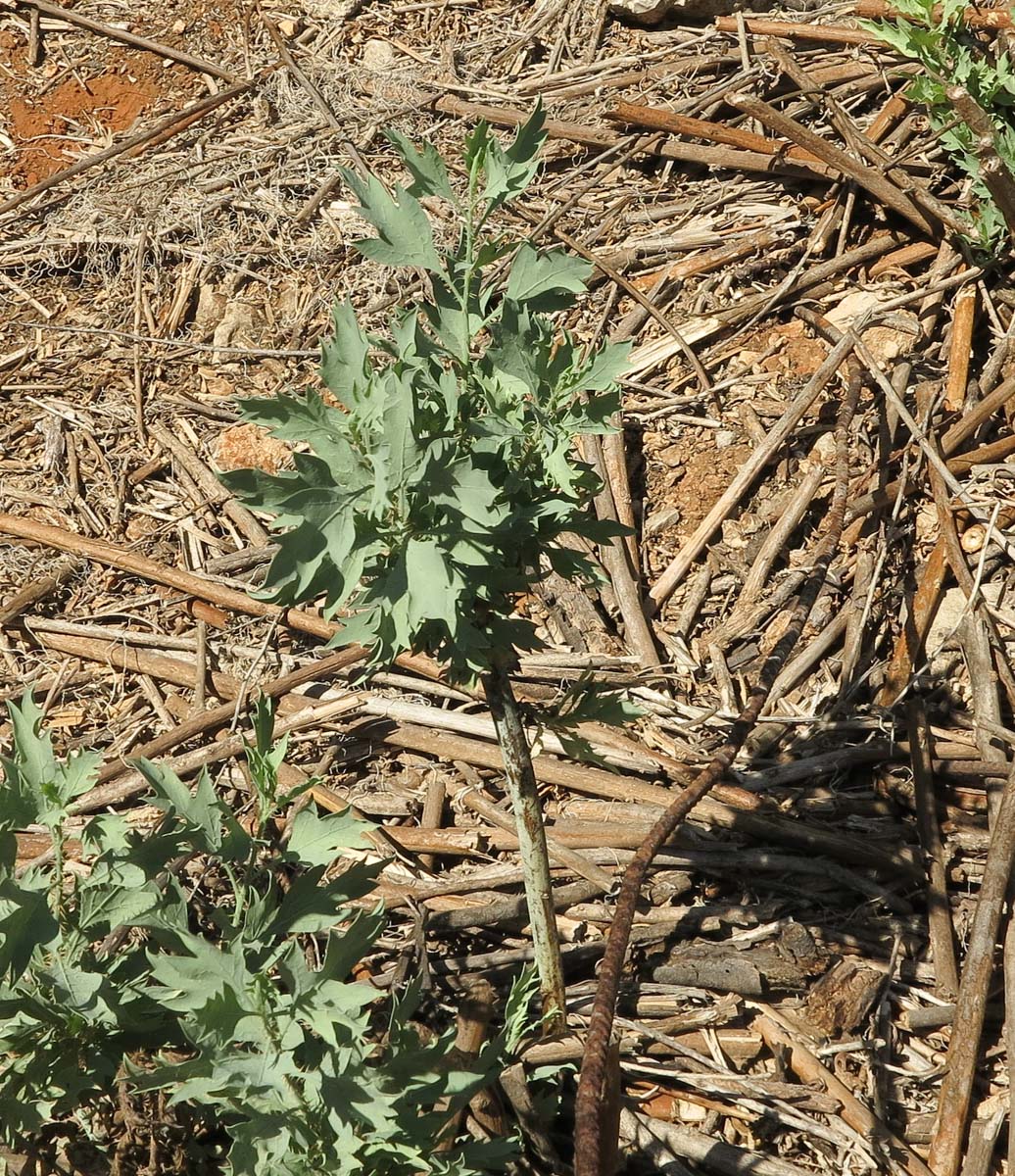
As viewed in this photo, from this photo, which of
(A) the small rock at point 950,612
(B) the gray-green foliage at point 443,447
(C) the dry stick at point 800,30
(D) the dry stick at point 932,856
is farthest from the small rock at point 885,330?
(B) the gray-green foliage at point 443,447

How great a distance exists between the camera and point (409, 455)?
177cm

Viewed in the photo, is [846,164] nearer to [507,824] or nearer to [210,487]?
[210,487]

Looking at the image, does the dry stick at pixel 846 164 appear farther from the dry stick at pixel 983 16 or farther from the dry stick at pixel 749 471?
the dry stick at pixel 749 471

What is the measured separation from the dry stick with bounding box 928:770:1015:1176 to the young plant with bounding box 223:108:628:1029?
118 centimetres

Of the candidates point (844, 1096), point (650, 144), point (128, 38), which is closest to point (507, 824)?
point (844, 1096)

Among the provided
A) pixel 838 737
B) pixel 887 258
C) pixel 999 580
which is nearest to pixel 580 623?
pixel 838 737

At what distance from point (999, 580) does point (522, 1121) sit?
204 centimetres

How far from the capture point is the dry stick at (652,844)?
1905mm

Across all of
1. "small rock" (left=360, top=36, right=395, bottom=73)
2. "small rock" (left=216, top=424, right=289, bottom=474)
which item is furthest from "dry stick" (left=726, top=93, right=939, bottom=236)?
"small rock" (left=216, top=424, right=289, bottom=474)

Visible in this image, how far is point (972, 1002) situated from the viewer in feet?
8.61

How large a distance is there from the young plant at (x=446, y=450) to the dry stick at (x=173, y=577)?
143cm

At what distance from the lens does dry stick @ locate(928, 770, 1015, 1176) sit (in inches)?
99.9

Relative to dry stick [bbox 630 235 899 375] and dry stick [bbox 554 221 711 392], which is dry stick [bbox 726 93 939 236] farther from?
dry stick [bbox 554 221 711 392]

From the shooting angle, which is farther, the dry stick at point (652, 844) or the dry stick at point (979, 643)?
the dry stick at point (979, 643)
